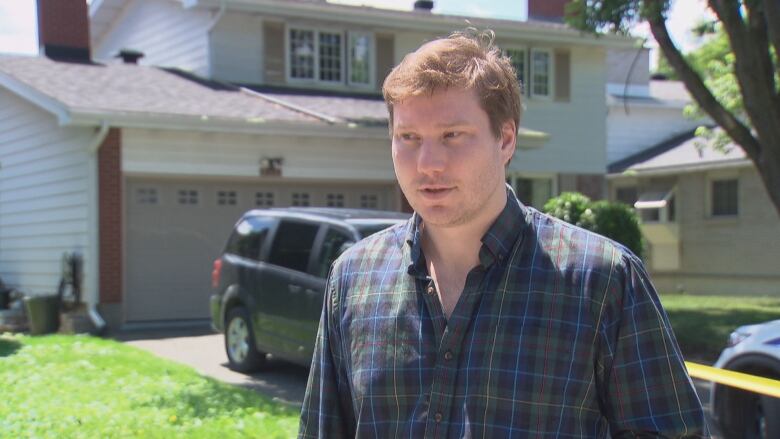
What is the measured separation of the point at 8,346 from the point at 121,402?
444 cm

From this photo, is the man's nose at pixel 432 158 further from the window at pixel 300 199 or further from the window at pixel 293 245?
the window at pixel 300 199

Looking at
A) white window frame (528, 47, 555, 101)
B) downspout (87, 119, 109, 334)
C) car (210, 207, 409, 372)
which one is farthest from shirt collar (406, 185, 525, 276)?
white window frame (528, 47, 555, 101)

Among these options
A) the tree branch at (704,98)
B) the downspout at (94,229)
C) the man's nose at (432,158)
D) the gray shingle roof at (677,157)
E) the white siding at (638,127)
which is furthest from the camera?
the white siding at (638,127)

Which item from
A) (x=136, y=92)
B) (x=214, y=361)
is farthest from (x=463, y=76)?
(x=136, y=92)

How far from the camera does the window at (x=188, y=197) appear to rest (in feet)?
51.3

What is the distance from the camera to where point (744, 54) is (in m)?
11.8

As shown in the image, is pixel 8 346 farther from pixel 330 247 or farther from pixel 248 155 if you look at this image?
pixel 248 155

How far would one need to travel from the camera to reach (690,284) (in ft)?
77.3

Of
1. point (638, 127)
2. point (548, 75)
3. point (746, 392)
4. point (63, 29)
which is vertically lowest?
point (746, 392)

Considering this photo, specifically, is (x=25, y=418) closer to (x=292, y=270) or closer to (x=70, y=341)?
(x=292, y=270)

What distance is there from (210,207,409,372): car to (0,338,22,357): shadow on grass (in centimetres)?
233

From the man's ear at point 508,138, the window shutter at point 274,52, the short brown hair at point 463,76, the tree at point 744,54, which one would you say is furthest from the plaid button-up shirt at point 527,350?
the window shutter at point 274,52

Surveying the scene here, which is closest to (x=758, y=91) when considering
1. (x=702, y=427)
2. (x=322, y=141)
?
(x=322, y=141)

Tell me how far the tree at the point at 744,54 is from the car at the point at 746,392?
5390 mm
